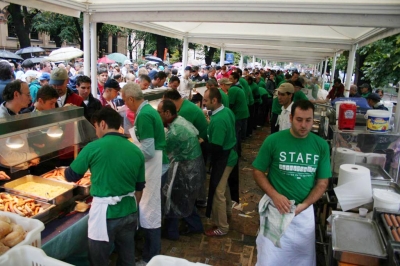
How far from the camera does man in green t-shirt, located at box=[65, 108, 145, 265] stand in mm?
2477

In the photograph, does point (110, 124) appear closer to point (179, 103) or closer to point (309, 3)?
point (179, 103)

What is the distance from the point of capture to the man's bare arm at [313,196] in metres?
2.70

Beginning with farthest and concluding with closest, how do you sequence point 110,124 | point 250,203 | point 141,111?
point 250,203, point 141,111, point 110,124

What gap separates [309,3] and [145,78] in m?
3.06

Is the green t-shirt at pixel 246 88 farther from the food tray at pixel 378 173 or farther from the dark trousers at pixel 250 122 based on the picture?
the food tray at pixel 378 173

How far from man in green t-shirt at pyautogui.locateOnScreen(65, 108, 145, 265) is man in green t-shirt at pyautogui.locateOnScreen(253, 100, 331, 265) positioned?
1088 mm

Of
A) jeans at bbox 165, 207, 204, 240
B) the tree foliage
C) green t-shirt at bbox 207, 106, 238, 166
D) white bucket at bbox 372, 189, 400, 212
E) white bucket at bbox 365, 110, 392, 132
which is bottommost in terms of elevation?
jeans at bbox 165, 207, 204, 240

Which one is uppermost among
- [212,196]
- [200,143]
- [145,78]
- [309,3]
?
[309,3]

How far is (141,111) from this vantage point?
3281 millimetres

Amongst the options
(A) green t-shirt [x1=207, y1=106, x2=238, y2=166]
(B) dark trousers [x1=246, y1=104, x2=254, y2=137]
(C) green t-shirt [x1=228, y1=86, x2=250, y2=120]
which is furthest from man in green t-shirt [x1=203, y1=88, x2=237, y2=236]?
(B) dark trousers [x1=246, y1=104, x2=254, y2=137]

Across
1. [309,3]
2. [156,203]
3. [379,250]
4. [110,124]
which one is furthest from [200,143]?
[379,250]

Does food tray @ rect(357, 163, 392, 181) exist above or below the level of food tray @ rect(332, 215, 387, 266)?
above

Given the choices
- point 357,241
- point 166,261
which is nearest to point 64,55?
point 357,241

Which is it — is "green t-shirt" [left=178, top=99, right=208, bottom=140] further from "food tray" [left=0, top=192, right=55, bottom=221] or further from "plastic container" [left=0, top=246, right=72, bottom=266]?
"plastic container" [left=0, top=246, right=72, bottom=266]
